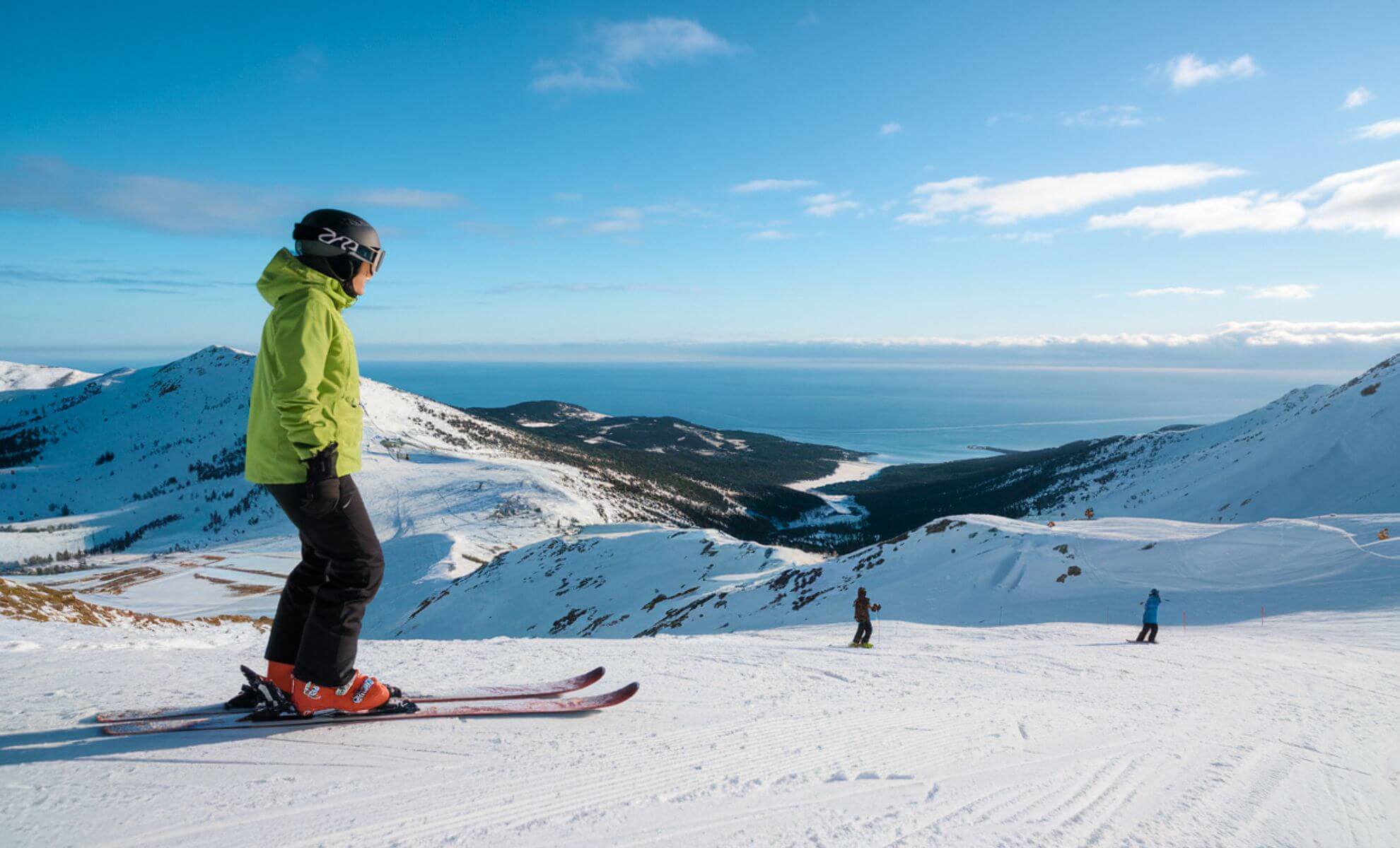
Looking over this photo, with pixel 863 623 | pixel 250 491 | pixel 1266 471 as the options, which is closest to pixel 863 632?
pixel 863 623

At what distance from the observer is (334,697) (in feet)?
12.9

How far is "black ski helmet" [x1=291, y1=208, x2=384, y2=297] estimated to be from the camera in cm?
371

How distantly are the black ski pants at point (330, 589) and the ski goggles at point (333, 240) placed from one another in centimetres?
137

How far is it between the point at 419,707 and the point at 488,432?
545 ft

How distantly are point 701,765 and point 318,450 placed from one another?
2815 millimetres

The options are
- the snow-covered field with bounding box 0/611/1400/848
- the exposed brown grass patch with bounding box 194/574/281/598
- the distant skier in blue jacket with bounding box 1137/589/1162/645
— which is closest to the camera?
the snow-covered field with bounding box 0/611/1400/848

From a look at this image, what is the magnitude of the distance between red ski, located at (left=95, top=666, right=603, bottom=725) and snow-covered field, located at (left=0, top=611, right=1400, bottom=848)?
220mm

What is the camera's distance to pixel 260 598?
204ft

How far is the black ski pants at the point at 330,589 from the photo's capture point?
3.71 m

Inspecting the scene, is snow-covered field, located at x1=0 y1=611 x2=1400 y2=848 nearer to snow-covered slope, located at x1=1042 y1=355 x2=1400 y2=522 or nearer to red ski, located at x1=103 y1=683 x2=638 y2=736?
red ski, located at x1=103 y1=683 x2=638 y2=736

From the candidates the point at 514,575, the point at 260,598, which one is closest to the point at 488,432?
the point at 260,598

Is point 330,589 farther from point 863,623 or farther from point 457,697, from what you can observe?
point 863,623

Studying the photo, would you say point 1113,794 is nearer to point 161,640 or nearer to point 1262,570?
point 161,640

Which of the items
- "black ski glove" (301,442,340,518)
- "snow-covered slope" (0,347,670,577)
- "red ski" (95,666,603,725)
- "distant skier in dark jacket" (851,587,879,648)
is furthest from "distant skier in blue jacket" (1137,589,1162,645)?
"snow-covered slope" (0,347,670,577)
